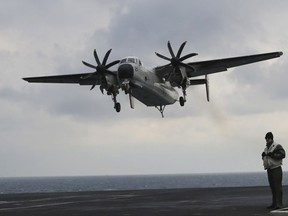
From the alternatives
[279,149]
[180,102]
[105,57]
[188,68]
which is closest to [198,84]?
[180,102]

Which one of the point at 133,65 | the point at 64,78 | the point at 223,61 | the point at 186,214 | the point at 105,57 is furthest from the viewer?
the point at 64,78

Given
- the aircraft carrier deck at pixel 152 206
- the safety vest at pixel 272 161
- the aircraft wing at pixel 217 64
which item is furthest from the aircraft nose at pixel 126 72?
the safety vest at pixel 272 161

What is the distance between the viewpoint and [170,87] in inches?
1761

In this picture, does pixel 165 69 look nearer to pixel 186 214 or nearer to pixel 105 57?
pixel 105 57

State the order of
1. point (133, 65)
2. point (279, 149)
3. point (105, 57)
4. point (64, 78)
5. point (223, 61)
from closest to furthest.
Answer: point (279, 149) < point (133, 65) < point (105, 57) < point (223, 61) < point (64, 78)

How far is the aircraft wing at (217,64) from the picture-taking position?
41.7 metres

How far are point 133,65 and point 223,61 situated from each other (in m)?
10.4

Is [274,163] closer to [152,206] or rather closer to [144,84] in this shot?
[152,206]

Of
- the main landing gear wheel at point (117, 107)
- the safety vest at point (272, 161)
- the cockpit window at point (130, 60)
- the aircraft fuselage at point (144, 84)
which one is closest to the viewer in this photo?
the safety vest at point (272, 161)

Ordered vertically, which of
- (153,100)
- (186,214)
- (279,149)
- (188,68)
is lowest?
(186,214)

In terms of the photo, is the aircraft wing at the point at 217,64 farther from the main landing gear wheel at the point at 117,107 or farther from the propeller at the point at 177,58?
the main landing gear wheel at the point at 117,107

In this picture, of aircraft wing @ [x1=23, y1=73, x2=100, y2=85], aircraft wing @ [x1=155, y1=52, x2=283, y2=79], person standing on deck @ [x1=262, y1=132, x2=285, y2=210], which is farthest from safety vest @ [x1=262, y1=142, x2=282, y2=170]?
aircraft wing @ [x1=23, y1=73, x2=100, y2=85]

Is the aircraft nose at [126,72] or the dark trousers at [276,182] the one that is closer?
the dark trousers at [276,182]

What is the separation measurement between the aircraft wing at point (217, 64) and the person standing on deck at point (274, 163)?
26164 millimetres
